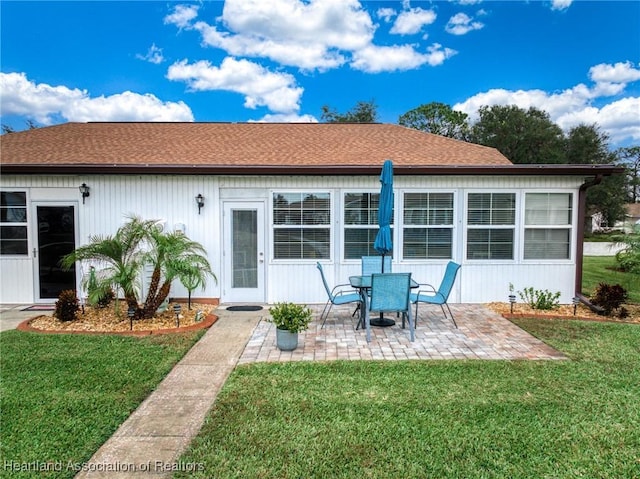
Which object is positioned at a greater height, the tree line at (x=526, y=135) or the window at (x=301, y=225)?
the tree line at (x=526, y=135)

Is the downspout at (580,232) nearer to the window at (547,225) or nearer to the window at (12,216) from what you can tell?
the window at (547,225)

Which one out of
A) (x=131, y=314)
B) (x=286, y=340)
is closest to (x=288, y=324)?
(x=286, y=340)

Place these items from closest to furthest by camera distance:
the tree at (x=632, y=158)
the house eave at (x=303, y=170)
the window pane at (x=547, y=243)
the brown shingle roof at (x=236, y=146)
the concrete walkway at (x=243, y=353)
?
the concrete walkway at (x=243, y=353) → the house eave at (x=303, y=170) → the window pane at (x=547, y=243) → the brown shingle roof at (x=236, y=146) → the tree at (x=632, y=158)

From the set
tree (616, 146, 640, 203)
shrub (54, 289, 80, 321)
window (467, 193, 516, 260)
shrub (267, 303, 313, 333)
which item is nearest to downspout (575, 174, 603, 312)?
window (467, 193, 516, 260)

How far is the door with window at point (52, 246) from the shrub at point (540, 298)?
374 inches

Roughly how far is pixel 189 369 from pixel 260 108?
2355 cm

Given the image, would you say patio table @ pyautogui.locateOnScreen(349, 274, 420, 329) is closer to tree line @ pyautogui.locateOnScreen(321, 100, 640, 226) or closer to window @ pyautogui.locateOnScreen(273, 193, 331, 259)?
window @ pyautogui.locateOnScreen(273, 193, 331, 259)

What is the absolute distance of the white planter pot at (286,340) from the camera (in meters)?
5.22

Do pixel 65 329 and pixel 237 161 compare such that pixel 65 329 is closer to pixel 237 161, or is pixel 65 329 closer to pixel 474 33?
pixel 237 161

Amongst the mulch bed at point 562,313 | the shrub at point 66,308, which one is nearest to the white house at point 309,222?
the mulch bed at point 562,313

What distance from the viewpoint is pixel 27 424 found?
3.34 metres

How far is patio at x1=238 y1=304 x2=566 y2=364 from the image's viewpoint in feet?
16.7

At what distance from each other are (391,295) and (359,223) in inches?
104

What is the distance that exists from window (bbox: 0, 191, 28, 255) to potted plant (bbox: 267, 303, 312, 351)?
20.6ft
